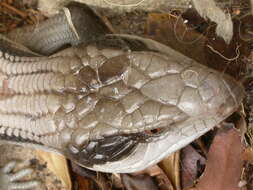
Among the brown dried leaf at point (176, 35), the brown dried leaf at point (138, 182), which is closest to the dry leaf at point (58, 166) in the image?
the brown dried leaf at point (138, 182)

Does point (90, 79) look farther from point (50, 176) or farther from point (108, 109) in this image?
point (50, 176)

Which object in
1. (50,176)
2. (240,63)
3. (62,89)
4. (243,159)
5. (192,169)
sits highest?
(240,63)

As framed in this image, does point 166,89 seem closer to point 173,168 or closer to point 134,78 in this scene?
point 134,78

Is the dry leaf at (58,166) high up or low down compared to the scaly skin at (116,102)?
down

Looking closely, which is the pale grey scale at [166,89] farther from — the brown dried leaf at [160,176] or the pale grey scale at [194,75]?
the brown dried leaf at [160,176]

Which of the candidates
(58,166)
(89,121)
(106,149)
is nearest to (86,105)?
(89,121)

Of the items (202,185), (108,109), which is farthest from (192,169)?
(108,109)
